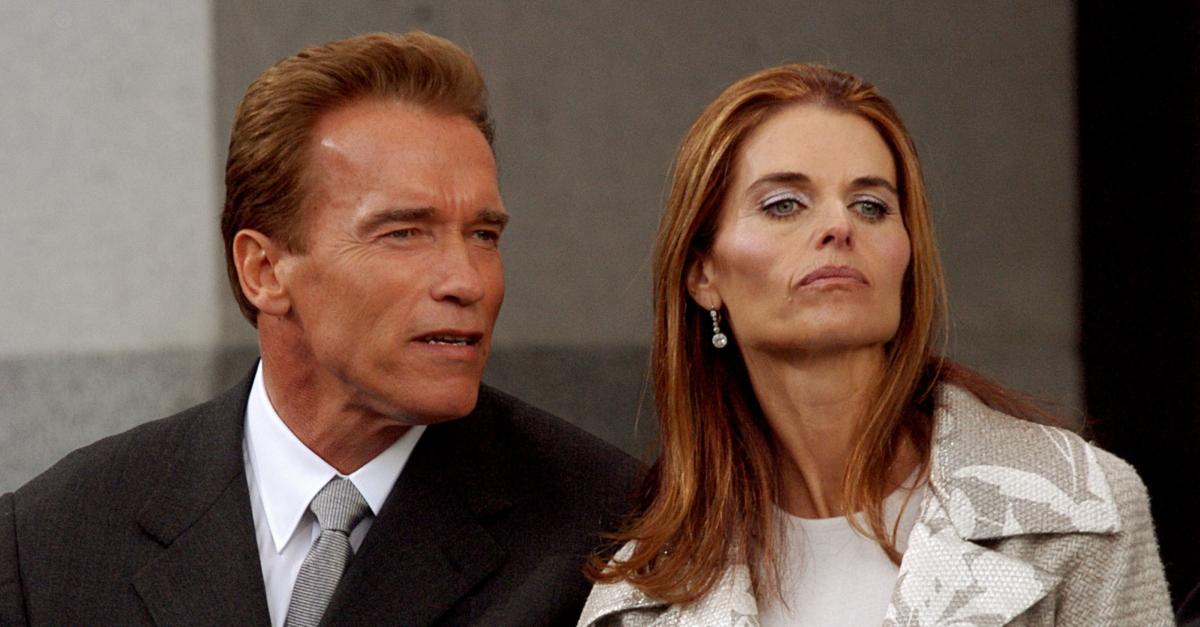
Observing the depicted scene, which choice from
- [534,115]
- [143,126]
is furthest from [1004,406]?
[143,126]

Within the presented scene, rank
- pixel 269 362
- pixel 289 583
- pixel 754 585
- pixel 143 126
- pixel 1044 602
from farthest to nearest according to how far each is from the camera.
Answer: pixel 143 126, pixel 269 362, pixel 289 583, pixel 754 585, pixel 1044 602

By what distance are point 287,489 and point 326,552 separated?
6.2 inches

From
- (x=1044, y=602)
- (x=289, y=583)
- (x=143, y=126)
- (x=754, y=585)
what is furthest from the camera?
(x=143, y=126)

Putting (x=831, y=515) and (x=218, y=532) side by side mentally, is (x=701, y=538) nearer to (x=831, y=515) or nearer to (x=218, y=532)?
(x=831, y=515)

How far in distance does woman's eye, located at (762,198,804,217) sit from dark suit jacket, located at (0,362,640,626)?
22.4 inches

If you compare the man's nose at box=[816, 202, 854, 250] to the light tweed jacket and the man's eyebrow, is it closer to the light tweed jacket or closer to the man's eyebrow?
the light tweed jacket

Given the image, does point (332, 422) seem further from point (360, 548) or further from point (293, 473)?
point (360, 548)

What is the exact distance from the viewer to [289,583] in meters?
2.78

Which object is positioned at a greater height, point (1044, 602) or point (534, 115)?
point (534, 115)

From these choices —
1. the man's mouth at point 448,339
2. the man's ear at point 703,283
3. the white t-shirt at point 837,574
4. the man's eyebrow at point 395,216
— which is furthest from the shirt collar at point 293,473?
the white t-shirt at point 837,574

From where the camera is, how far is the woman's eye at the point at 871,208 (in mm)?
2588

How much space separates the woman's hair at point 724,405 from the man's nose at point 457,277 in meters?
0.29

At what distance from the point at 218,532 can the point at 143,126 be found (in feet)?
4.33

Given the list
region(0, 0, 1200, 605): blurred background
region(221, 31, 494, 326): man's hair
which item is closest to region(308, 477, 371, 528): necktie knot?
region(221, 31, 494, 326): man's hair
